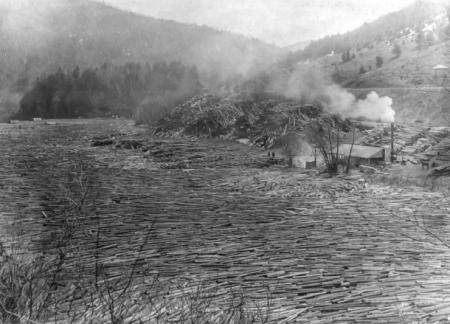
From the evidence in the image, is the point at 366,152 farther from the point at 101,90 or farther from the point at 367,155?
the point at 101,90

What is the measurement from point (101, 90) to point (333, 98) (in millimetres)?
103392

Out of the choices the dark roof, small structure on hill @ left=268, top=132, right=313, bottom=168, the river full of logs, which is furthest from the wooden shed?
the river full of logs

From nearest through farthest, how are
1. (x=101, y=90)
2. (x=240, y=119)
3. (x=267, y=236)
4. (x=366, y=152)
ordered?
(x=267, y=236)
(x=366, y=152)
(x=240, y=119)
(x=101, y=90)

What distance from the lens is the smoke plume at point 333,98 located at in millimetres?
53781

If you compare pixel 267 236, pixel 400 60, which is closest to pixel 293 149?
pixel 267 236

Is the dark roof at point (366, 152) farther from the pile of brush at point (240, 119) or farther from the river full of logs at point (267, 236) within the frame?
the pile of brush at point (240, 119)

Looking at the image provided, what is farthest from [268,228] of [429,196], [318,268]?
[429,196]

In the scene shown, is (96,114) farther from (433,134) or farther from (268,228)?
(268,228)

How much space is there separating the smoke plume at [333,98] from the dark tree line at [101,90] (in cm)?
5177

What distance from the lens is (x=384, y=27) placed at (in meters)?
137

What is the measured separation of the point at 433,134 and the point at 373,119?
1211 cm

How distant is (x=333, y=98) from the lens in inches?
2261

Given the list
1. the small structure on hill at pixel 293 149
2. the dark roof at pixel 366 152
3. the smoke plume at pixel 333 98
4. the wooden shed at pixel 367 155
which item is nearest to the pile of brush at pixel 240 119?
the small structure on hill at pixel 293 149

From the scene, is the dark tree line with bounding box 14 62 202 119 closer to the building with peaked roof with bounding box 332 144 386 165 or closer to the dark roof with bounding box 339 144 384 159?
the dark roof with bounding box 339 144 384 159
